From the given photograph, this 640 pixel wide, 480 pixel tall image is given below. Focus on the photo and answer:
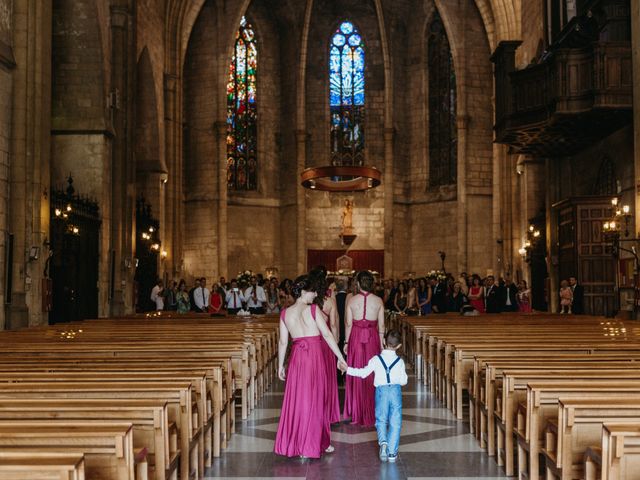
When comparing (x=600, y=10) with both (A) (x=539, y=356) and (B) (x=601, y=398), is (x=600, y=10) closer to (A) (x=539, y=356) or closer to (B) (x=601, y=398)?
(A) (x=539, y=356)

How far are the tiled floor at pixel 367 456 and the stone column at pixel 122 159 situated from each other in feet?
39.7

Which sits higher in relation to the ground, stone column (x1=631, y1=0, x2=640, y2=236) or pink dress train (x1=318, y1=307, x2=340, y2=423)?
stone column (x1=631, y1=0, x2=640, y2=236)

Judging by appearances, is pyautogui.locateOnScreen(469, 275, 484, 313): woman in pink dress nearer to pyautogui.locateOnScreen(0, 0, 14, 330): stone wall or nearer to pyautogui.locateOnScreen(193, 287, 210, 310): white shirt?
pyautogui.locateOnScreen(193, 287, 210, 310): white shirt

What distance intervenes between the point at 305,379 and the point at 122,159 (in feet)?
50.0

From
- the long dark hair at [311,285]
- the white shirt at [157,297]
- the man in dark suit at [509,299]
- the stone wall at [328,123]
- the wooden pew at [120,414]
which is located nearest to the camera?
the wooden pew at [120,414]

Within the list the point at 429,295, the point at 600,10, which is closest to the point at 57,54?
the point at 429,295

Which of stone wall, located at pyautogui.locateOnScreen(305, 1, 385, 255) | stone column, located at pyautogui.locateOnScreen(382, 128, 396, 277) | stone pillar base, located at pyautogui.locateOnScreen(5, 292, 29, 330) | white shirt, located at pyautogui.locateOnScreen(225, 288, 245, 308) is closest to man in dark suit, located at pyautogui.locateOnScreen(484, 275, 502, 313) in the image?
white shirt, located at pyautogui.locateOnScreen(225, 288, 245, 308)

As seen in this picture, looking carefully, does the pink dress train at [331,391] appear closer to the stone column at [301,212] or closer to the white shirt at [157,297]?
the white shirt at [157,297]

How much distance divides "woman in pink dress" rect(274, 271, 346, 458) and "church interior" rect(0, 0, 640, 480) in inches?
7.5

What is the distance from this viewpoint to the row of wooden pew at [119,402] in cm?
361

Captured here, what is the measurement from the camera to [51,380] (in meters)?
5.49

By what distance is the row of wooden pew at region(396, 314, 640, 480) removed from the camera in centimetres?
450

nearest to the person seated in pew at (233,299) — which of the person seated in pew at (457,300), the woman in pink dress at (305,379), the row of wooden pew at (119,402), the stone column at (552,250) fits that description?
the person seated in pew at (457,300)

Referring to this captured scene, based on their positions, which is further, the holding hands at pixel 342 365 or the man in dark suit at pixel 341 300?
the man in dark suit at pixel 341 300
